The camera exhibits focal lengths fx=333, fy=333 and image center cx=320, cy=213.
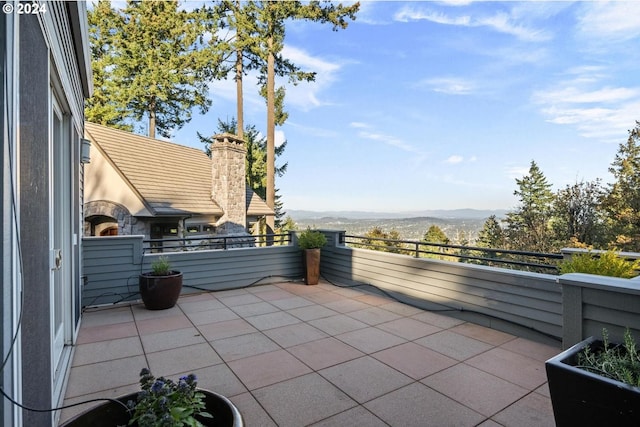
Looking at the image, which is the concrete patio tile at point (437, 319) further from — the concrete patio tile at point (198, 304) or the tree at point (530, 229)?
the tree at point (530, 229)

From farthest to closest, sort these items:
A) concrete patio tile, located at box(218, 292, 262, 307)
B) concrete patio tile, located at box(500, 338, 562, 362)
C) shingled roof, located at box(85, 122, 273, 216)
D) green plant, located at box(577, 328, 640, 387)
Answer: shingled roof, located at box(85, 122, 273, 216) → concrete patio tile, located at box(218, 292, 262, 307) → concrete patio tile, located at box(500, 338, 562, 362) → green plant, located at box(577, 328, 640, 387)

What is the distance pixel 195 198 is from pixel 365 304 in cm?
827

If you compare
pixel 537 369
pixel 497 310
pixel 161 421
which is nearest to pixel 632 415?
pixel 537 369

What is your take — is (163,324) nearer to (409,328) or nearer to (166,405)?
(409,328)

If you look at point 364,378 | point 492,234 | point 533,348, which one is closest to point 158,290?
point 364,378

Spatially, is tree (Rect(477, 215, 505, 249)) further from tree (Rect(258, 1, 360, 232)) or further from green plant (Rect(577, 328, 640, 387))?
green plant (Rect(577, 328, 640, 387))

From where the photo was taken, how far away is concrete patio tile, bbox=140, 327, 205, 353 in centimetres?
309

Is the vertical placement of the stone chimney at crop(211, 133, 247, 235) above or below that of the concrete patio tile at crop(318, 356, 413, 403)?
above

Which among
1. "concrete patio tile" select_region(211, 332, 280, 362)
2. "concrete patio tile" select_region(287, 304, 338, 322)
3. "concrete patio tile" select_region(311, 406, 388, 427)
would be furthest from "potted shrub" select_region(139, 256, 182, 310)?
"concrete patio tile" select_region(311, 406, 388, 427)

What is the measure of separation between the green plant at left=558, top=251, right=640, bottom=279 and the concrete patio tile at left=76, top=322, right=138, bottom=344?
3961 mm

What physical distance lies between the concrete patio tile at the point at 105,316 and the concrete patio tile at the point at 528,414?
3766 millimetres

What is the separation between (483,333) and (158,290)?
376 cm

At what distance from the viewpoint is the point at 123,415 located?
1.33m

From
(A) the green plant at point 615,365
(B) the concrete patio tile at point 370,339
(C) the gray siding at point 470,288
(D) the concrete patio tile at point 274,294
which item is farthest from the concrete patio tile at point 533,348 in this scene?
(D) the concrete patio tile at point 274,294
